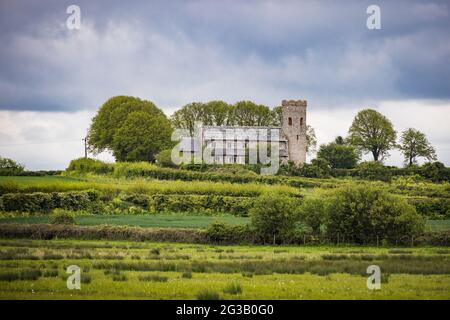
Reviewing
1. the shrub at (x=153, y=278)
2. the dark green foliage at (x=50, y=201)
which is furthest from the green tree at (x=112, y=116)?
the shrub at (x=153, y=278)

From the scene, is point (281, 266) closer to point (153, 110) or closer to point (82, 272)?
point (82, 272)

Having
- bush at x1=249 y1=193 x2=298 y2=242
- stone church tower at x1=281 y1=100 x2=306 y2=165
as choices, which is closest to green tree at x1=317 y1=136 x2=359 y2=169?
stone church tower at x1=281 y1=100 x2=306 y2=165

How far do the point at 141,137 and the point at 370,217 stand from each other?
63.2 m

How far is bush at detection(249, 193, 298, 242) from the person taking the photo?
176ft

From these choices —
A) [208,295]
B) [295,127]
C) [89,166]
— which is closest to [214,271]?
[208,295]

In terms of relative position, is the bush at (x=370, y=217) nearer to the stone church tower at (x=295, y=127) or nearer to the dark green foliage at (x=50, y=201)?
Result: the dark green foliage at (x=50, y=201)

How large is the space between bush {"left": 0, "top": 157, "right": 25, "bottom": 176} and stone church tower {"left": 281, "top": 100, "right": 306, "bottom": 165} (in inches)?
1593

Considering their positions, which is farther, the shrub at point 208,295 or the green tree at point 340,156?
the green tree at point 340,156

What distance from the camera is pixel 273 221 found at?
53656 mm

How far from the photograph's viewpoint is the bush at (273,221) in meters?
53.6

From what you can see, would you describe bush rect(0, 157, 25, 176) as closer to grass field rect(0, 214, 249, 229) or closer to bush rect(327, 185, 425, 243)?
grass field rect(0, 214, 249, 229)

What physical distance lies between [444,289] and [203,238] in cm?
2457

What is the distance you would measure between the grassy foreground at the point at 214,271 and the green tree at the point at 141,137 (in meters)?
63.0
